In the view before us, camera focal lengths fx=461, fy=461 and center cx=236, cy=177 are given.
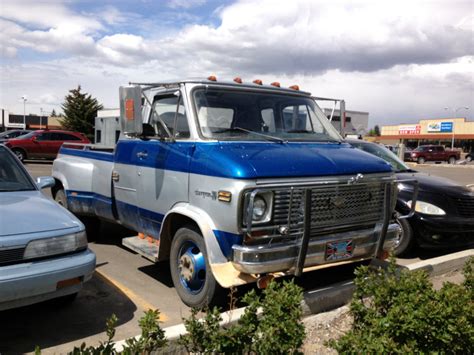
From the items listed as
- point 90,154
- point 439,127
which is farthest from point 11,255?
point 439,127

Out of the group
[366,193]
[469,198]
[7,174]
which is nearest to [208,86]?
[366,193]

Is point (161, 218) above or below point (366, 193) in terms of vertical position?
below

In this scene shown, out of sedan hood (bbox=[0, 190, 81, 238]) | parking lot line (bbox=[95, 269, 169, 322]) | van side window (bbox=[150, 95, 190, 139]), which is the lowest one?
parking lot line (bbox=[95, 269, 169, 322])

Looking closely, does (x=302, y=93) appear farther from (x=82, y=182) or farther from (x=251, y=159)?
(x=82, y=182)

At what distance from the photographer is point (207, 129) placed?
4914mm

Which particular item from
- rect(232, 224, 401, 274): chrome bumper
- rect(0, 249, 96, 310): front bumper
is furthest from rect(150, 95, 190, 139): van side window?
rect(0, 249, 96, 310): front bumper

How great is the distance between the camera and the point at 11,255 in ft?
12.2

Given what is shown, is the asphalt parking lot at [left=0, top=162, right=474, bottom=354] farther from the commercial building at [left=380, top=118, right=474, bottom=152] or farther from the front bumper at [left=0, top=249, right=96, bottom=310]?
the commercial building at [left=380, top=118, right=474, bottom=152]

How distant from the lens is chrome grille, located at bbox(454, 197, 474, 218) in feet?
22.3

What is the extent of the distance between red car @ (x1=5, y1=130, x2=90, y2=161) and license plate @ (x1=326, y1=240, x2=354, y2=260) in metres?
20.9

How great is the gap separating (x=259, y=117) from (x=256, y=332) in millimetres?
2962

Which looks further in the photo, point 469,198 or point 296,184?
point 469,198

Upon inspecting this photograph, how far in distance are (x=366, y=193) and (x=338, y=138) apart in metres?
1.25

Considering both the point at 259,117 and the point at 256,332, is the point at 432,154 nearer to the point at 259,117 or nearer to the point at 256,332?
the point at 259,117
